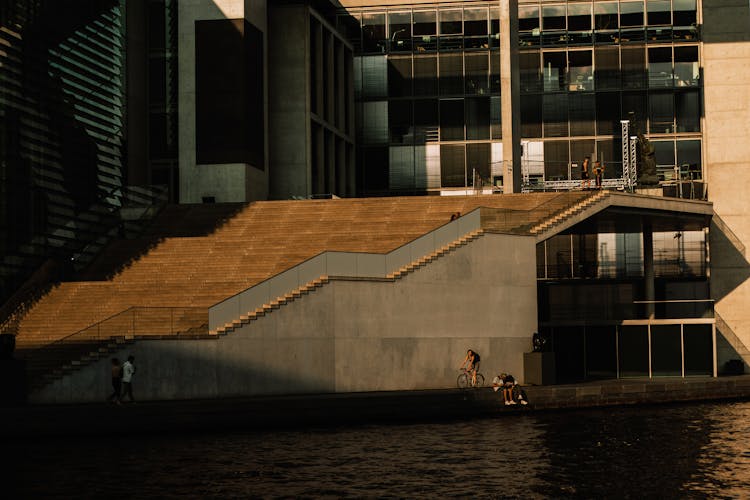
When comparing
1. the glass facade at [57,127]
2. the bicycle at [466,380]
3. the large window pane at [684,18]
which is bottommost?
the bicycle at [466,380]

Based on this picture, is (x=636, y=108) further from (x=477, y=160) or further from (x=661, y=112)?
(x=477, y=160)

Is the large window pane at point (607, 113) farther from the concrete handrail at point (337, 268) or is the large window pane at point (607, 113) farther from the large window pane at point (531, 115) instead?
the concrete handrail at point (337, 268)

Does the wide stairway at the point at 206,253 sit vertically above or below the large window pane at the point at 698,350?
above

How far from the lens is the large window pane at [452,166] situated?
71.4 meters

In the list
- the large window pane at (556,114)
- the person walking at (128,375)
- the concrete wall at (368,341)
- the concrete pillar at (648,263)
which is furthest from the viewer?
the large window pane at (556,114)

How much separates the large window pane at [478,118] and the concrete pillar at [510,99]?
964cm

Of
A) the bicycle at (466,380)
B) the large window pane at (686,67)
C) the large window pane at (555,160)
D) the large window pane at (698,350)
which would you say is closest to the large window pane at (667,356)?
the large window pane at (698,350)

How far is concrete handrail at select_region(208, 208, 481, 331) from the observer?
130ft

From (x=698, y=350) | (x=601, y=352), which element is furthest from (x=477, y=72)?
(x=698, y=350)

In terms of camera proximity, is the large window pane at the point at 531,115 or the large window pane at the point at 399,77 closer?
the large window pane at the point at 531,115

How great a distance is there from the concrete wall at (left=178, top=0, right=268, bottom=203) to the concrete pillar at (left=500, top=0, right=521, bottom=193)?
42.3 ft

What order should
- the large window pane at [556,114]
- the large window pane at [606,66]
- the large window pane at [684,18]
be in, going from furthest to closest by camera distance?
the large window pane at [556,114] → the large window pane at [606,66] → the large window pane at [684,18]

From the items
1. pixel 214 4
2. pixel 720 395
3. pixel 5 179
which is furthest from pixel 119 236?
pixel 720 395

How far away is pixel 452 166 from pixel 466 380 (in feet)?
99.4
